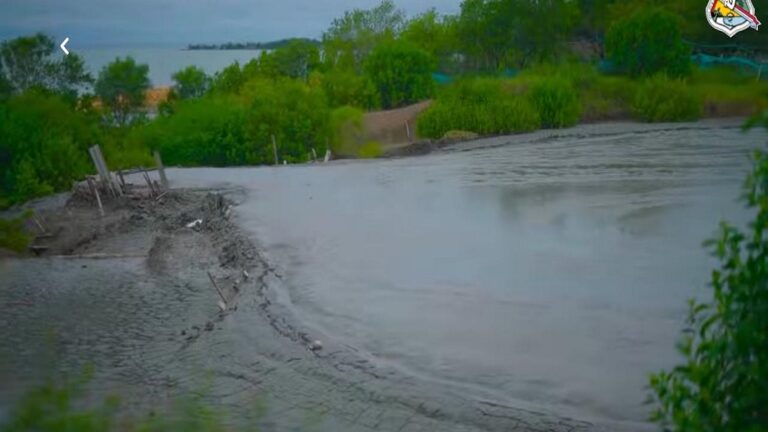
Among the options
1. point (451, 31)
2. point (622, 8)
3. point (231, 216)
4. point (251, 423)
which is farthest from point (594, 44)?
point (251, 423)

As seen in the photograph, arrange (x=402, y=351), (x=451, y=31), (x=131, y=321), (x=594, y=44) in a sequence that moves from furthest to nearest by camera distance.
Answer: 1. (x=451, y=31)
2. (x=594, y=44)
3. (x=131, y=321)
4. (x=402, y=351)

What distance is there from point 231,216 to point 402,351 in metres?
11.5

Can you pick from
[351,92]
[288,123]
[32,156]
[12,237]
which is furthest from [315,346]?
[351,92]

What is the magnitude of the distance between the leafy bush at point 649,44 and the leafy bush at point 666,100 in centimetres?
58

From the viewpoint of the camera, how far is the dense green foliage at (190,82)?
62500mm

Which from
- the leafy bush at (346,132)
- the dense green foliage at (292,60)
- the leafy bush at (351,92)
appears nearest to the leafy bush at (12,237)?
the leafy bush at (346,132)

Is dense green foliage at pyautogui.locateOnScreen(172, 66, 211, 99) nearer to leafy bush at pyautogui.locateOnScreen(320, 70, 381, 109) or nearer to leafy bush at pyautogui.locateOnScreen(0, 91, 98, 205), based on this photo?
leafy bush at pyautogui.locateOnScreen(320, 70, 381, 109)

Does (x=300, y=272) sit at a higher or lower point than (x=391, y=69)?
lower

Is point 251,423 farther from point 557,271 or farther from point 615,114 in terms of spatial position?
point 615,114

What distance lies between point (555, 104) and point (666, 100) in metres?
5.19

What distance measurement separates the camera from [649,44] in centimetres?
4175

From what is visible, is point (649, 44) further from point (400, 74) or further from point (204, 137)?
point (204, 137)

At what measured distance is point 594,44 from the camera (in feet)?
182

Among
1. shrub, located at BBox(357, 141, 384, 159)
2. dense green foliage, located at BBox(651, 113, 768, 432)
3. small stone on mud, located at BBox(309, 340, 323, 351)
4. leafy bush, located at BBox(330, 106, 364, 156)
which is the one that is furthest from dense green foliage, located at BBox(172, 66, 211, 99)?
dense green foliage, located at BBox(651, 113, 768, 432)
